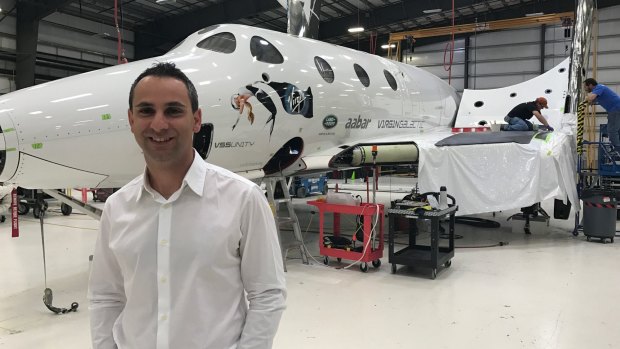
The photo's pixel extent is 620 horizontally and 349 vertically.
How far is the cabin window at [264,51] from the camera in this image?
6195 millimetres

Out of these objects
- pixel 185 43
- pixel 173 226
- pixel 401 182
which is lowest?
pixel 401 182

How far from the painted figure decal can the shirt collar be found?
3997 mm

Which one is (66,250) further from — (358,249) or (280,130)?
(358,249)

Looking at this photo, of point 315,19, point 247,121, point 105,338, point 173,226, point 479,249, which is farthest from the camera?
point 315,19

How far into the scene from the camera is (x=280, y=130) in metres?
6.33

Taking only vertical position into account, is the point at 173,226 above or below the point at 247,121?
below

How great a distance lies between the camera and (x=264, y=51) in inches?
249

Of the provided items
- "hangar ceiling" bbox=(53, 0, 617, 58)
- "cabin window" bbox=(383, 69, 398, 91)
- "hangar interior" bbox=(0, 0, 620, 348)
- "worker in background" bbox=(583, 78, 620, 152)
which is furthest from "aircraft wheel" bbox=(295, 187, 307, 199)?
"worker in background" bbox=(583, 78, 620, 152)

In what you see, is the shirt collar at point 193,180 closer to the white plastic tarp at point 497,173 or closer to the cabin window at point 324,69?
the cabin window at point 324,69

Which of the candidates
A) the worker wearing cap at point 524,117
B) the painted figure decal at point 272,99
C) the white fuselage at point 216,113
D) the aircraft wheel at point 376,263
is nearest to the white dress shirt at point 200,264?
the white fuselage at point 216,113

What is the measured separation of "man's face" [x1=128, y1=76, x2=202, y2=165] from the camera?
61.2 inches

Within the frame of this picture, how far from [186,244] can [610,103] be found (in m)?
10.3

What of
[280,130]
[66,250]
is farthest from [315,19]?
[66,250]

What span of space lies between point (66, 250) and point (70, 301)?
10.2ft
